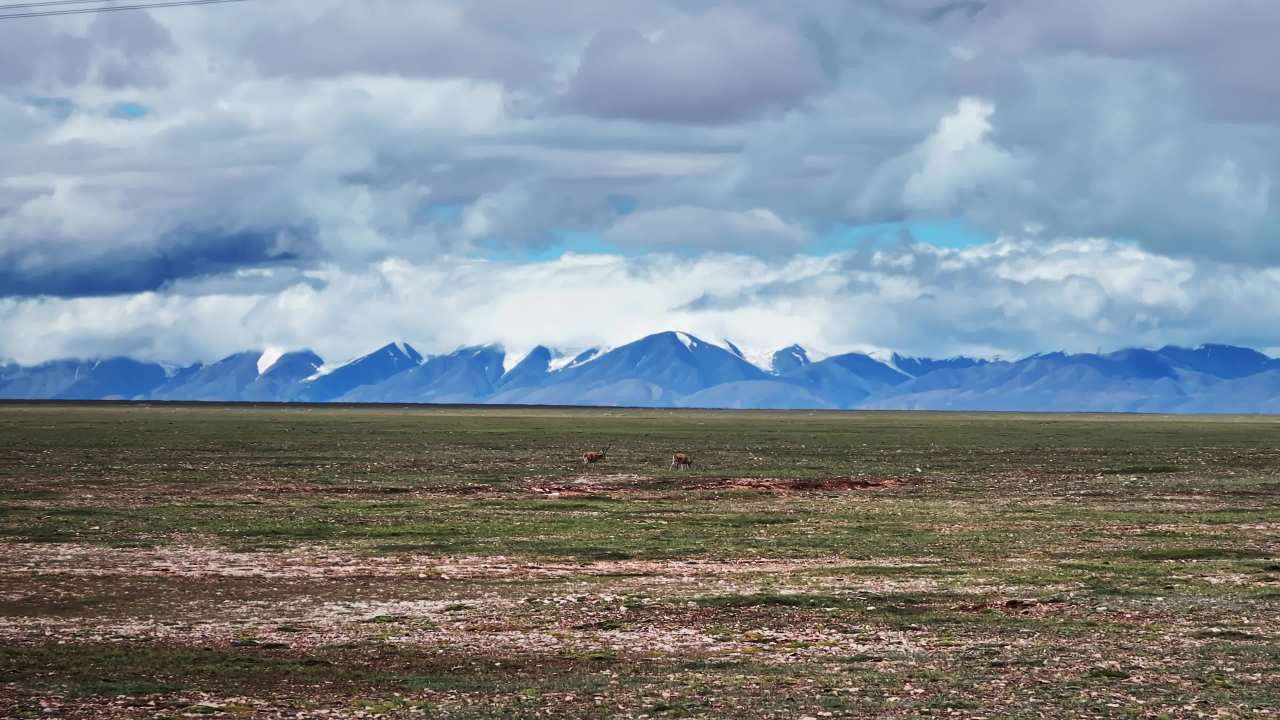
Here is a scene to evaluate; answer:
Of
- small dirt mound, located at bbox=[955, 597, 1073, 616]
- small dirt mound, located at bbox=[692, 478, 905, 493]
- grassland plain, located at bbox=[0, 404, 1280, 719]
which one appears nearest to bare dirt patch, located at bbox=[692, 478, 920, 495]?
small dirt mound, located at bbox=[692, 478, 905, 493]

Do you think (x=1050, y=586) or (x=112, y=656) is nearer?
(x=112, y=656)

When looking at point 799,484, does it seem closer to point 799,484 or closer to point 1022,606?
point 799,484

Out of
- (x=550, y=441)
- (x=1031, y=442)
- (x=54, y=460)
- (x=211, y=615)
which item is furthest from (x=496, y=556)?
(x=1031, y=442)

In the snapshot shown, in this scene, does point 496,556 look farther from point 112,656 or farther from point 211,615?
point 112,656

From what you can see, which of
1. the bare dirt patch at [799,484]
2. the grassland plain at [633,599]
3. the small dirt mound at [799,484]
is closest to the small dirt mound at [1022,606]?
the grassland plain at [633,599]

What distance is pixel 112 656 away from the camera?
63.3ft

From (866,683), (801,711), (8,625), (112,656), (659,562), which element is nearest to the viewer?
(801,711)

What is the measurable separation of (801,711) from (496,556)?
16377 mm

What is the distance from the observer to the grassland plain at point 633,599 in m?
17.2

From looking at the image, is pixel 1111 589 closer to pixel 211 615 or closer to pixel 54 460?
pixel 211 615

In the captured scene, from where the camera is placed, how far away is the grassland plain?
17172 millimetres

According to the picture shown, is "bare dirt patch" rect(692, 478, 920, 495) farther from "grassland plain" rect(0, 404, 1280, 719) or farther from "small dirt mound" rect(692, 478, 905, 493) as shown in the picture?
"grassland plain" rect(0, 404, 1280, 719)

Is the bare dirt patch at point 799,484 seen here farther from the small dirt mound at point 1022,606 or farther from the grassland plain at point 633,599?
the small dirt mound at point 1022,606

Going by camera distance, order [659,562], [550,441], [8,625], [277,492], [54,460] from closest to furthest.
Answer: [8,625], [659,562], [277,492], [54,460], [550,441]
